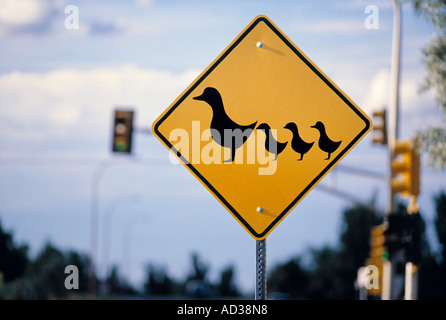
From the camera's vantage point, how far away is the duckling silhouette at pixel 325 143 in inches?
187

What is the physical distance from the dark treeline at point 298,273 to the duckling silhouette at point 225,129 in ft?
86.8

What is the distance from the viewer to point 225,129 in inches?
186

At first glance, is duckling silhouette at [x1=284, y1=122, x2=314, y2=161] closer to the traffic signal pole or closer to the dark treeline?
the traffic signal pole

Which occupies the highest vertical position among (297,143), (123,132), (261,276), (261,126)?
(123,132)

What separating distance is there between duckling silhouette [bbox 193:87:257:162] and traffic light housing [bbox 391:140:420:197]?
1139cm

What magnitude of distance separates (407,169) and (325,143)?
11314mm

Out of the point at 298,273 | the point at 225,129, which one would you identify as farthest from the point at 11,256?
the point at 298,273

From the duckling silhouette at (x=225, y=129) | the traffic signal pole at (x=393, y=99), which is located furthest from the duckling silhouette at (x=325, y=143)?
the traffic signal pole at (x=393, y=99)

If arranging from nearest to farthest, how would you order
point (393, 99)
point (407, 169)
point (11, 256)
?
point (407, 169)
point (393, 99)
point (11, 256)

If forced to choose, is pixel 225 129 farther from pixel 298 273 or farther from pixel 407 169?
pixel 298 273

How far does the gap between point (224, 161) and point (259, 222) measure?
496mm

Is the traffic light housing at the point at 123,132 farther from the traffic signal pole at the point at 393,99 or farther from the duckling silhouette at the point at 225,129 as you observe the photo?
the duckling silhouette at the point at 225,129

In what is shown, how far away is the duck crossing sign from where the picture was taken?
185 inches

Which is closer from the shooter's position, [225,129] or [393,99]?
[225,129]
